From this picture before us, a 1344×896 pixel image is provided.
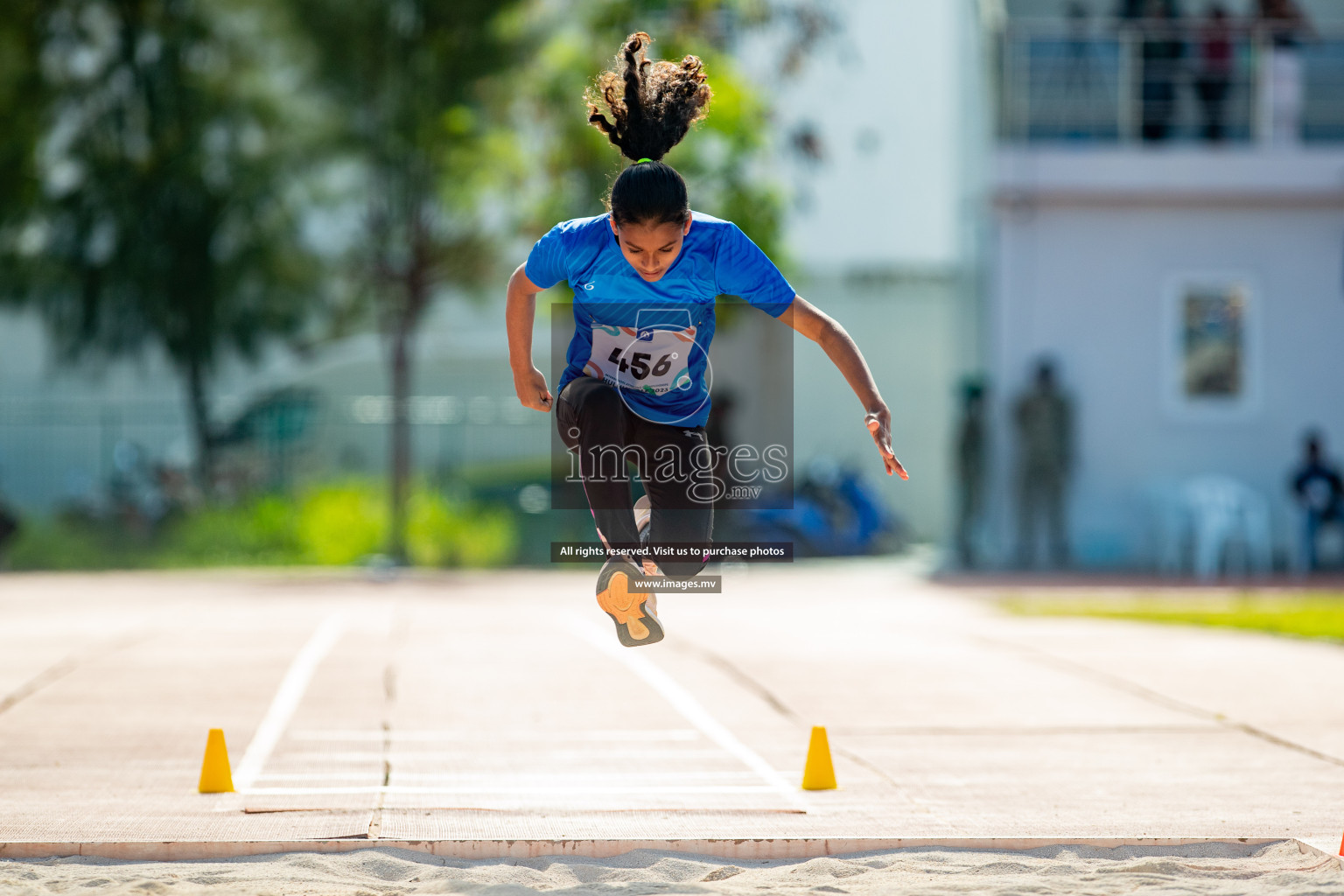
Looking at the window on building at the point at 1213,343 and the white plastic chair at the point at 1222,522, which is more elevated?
the window on building at the point at 1213,343

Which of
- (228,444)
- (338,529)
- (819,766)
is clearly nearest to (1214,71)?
(338,529)

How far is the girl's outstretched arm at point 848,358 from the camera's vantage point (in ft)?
16.9

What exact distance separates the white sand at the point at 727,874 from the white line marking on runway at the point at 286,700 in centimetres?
160

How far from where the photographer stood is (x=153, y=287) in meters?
22.2

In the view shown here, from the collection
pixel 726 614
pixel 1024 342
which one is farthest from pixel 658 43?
pixel 726 614

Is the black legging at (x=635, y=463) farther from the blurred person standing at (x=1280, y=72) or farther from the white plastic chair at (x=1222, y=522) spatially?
the blurred person standing at (x=1280, y=72)

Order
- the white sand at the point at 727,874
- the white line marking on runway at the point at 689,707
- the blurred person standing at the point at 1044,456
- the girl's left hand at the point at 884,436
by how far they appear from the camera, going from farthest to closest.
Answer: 1. the blurred person standing at the point at 1044,456
2. the white line marking on runway at the point at 689,707
3. the white sand at the point at 727,874
4. the girl's left hand at the point at 884,436

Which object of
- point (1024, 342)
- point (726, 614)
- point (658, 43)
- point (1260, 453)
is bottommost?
point (726, 614)

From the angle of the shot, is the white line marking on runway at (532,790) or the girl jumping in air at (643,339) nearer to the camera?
the girl jumping in air at (643,339)

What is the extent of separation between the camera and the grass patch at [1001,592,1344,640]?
14289 mm

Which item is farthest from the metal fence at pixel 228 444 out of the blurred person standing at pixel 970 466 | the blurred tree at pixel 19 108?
the blurred person standing at pixel 970 466

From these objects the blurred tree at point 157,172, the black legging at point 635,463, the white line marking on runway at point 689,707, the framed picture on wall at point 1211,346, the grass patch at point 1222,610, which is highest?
the blurred tree at point 157,172

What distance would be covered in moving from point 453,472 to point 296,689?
1212 centimetres

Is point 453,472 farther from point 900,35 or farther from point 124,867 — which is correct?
point 124,867
